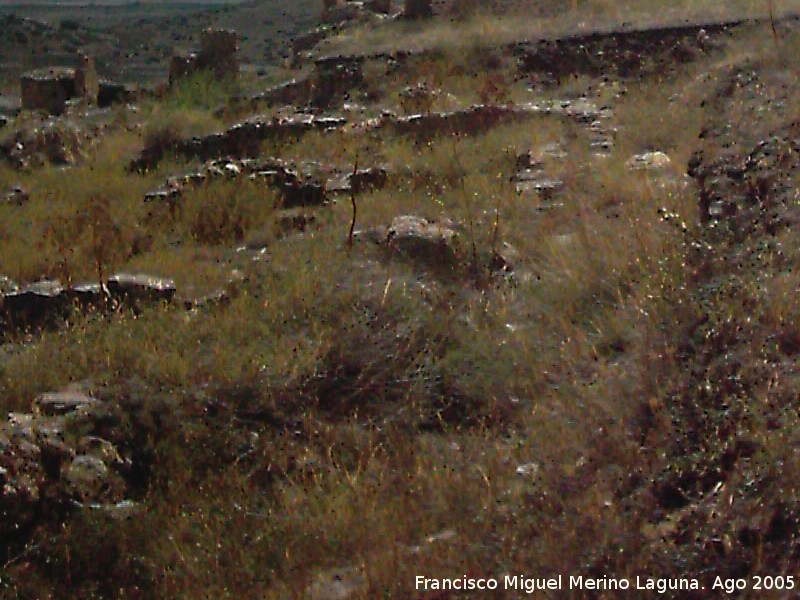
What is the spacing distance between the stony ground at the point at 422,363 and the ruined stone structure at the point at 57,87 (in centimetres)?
599

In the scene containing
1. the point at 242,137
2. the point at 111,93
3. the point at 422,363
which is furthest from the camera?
the point at 111,93

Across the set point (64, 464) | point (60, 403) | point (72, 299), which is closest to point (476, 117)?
point (72, 299)

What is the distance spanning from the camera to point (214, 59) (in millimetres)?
14078

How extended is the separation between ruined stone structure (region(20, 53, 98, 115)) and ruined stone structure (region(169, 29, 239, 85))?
1558mm

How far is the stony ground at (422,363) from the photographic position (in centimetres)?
352

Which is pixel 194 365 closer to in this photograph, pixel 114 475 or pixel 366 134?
pixel 114 475

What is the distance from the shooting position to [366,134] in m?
9.70

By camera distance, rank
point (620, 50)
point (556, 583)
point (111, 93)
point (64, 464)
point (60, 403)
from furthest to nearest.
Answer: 1. point (111, 93)
2. point (620, 50)
3. point (60, 403)
4. point (64, 464)
5. point (556, 583)

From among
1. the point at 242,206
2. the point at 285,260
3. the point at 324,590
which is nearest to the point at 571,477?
the point at 324,590

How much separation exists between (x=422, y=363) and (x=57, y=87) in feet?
37.2

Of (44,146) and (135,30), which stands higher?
(44,146)

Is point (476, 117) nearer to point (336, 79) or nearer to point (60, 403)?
point (336, 79)

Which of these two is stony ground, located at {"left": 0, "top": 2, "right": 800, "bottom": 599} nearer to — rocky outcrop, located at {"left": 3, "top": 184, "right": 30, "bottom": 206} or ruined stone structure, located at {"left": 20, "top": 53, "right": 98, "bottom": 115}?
rocky outcrop, located at {"left": 3, "top": 184, "right": 30, "bottom": 206}

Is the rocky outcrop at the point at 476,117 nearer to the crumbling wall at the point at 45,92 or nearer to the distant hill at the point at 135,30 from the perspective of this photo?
the crumbling wall at the point at 45,92
